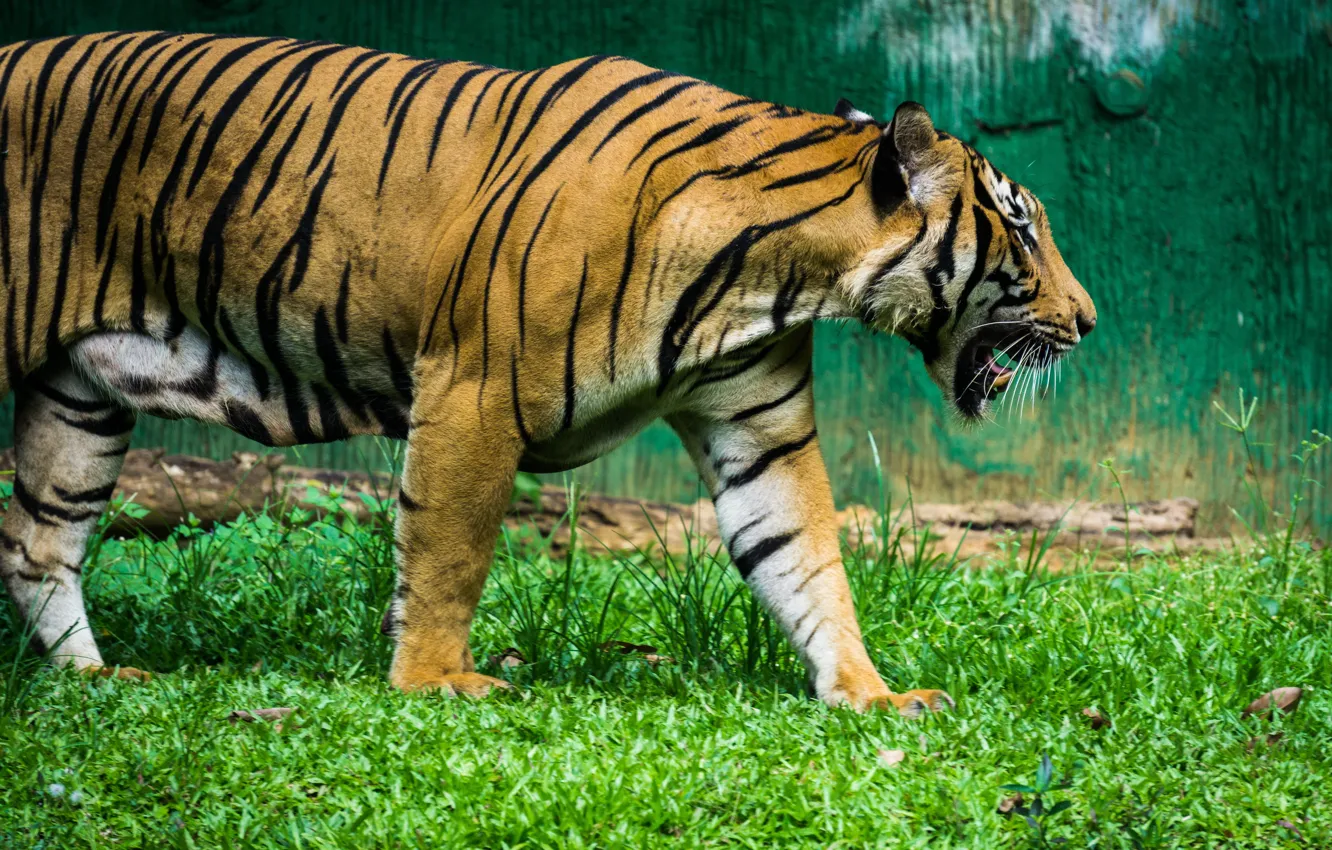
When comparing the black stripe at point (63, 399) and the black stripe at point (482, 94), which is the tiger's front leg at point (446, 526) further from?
the black stripe at point (63, 399)

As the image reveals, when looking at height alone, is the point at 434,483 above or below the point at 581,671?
above

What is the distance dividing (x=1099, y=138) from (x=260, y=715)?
5.15m

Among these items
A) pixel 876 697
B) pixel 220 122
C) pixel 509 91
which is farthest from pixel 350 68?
pixel 876 697

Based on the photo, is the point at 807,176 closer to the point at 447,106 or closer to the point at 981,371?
the point at 981,371

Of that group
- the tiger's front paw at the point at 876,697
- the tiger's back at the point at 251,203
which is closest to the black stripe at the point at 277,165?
the tiger's back at the point at 251,203

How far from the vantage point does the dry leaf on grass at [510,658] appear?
409 cm

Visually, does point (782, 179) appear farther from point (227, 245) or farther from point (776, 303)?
point (227, 245)

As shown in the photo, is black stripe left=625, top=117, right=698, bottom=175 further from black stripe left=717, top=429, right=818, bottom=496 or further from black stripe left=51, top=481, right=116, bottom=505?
black stripe left=51, top=481, right=116, bottom=505

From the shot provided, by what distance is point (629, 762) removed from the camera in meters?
2.97

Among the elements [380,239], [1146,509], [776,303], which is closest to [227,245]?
[380,239]

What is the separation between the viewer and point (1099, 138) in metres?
6.74

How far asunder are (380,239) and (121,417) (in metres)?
1.25

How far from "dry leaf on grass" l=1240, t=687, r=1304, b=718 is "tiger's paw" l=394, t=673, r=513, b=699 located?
2.02 meters

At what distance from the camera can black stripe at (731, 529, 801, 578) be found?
147 inches
